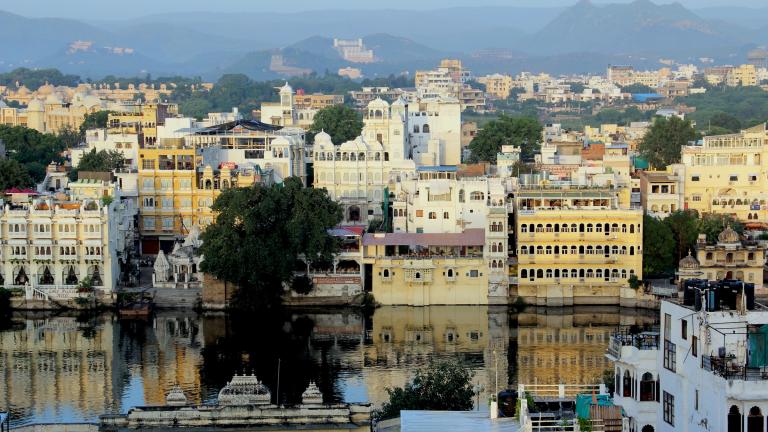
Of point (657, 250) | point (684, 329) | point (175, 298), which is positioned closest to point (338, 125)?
point (175, 298)

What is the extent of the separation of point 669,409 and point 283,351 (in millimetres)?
17325

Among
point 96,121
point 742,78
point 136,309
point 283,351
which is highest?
point 742,78

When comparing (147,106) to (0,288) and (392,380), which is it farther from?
(392,380)

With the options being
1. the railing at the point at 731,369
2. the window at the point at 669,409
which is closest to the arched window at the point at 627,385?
the window at the point at 669,409

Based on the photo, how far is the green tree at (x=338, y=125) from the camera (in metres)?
57.6

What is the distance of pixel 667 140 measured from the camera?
173 ft

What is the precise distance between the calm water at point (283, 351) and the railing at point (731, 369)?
11.9 meters

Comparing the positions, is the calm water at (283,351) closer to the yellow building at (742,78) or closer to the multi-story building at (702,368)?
the multi-story building at (702,368)

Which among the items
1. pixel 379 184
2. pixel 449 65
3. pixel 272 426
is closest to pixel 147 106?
pixel 379 184

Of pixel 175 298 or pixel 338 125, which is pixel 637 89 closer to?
pixel 338 125

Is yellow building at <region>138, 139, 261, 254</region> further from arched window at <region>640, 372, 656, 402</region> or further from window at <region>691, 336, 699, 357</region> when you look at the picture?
window at <region>691, 336, 699, 357</region>

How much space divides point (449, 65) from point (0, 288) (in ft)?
328

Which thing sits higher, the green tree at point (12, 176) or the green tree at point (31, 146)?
the green tree at point (31, 146)

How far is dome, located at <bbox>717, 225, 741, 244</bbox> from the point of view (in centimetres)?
3544
